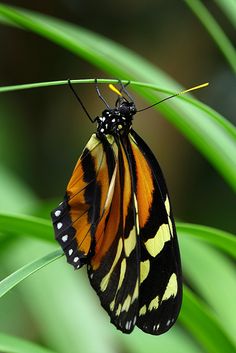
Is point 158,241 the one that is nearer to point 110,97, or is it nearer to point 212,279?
point 212,279

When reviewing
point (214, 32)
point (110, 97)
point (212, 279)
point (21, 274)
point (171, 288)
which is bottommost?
point (212, 279)

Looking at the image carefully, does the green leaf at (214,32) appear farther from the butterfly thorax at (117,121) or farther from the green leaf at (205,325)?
the green leaf at (205,325)

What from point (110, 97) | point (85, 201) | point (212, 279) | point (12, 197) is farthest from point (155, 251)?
point (110, 97)

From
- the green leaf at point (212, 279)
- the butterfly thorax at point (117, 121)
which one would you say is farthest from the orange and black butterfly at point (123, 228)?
the green leaf at point (212, 279)

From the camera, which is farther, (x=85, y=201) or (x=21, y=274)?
(x=85, y=201)

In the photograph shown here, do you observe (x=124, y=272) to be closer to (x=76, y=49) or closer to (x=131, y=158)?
(x=131, y=158)

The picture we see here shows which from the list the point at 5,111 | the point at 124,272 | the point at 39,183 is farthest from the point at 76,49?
the point at 39,183

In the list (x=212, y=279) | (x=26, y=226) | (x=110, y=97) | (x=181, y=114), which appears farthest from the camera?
(x=110, y=97)
